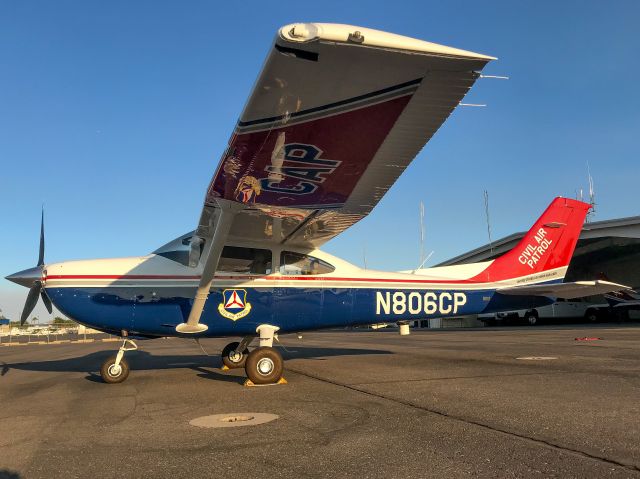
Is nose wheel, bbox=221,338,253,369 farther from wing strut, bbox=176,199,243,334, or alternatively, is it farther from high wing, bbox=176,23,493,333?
high wing, bbox=176,23,493,333

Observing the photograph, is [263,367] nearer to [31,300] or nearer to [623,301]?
[31,300]

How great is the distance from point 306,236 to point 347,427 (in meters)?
4.54

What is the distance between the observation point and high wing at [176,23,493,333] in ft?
11.3

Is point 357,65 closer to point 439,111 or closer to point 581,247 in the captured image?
point 439,111

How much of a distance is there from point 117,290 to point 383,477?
20.1 ft

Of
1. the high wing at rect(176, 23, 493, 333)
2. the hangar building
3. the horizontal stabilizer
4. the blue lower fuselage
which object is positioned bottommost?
the blue lower fuselage

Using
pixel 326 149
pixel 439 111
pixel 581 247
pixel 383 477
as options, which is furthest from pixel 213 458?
pixel 581 247

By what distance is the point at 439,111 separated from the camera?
434 cm

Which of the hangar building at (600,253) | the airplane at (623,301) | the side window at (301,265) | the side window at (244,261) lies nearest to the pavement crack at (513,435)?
the side window at (301,265)

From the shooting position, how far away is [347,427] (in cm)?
415

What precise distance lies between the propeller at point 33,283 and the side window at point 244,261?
116 inches

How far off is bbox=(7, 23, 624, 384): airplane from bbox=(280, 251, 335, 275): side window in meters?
0.02

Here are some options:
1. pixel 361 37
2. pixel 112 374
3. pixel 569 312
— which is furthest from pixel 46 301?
pixel 569 312

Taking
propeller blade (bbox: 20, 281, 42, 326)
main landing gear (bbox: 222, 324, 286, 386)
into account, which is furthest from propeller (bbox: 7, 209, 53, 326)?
main landing gear (bbox: 222, 324, 286, 386)
